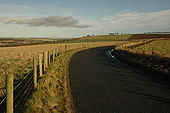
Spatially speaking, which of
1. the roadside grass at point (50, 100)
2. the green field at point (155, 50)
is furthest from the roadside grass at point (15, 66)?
the green field at point (155, 50)

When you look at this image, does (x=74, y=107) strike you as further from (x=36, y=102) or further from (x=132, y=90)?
(x=132, y=90)

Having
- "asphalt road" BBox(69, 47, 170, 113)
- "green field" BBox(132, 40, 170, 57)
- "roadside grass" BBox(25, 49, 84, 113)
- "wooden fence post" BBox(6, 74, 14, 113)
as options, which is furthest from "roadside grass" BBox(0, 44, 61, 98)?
"green field" BBox(132, 40, 170, 57)

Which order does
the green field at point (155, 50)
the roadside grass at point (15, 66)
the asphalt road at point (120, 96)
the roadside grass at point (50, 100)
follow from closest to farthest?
1. the roadside grass at point (50, 100)
2. the asphalt road at point (120, 96)
3. the roadside grass at point (15, 66)
4. the green field at point (155, 50)

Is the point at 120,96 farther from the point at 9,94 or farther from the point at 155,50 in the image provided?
the point at 155,50

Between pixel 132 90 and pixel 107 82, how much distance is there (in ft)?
5.52

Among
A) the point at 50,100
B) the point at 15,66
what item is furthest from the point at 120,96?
the point at 15,66

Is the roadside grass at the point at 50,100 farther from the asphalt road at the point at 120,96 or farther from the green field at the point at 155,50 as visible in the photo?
the green field at the point at 155,50

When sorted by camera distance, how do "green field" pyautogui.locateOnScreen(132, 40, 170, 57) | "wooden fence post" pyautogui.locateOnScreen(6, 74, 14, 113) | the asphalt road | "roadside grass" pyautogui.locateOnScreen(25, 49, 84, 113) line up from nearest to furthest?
"wooden fence post" pyautogui.locateOnScreen(6, 74, 14, 113)
"roadside grass" pyautogui.locateOnScreen(25, 49, 84, 113)
the asphalt road
"green field" pyautogui.locateOnScreen(132, 40, 170, 57)

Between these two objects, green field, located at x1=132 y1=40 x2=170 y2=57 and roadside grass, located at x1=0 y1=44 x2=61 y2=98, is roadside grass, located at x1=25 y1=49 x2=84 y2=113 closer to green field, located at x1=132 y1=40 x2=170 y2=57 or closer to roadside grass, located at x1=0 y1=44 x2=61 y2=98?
roadside grass, located at x1=0 y1=44 x2=61 y2=98

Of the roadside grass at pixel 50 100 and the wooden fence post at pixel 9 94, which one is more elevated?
the wooden fence post at pixel 9 94

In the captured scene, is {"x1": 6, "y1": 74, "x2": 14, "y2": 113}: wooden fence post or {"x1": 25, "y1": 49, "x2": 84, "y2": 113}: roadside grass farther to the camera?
{"x1": 25, "y1": 49, "x2": 84, "y2": 113}: roadside grass

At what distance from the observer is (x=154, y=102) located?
6184 mm

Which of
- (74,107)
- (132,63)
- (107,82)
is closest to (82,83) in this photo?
(107,82)

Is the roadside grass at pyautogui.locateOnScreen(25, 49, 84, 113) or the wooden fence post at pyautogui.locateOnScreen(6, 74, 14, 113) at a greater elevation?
the wooden fence post at pyautogui.locateOnScreen(6, 74, 14, 113)
